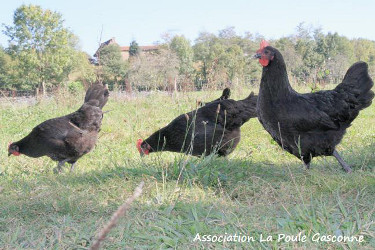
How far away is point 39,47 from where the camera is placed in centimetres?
4638

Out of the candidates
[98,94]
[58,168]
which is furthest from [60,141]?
[98,94]

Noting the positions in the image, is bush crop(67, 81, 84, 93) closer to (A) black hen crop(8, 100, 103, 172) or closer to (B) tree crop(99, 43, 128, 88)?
(B) tree crop(99, 43, 128, 88)

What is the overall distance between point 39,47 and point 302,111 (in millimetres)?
49594

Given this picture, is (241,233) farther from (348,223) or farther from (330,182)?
(330,182)

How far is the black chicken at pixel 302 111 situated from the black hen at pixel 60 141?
2877 mm

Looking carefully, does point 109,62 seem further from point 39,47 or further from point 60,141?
point 39,47

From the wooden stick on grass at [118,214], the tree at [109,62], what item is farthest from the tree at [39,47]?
the wooden stick on grass at [118,214]

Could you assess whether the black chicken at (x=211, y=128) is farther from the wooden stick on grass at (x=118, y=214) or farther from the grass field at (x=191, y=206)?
the wooden stick on grass at (x=118, y=214)

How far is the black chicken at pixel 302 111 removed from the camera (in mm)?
3506

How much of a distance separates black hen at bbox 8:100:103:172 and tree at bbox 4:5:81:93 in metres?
42.2

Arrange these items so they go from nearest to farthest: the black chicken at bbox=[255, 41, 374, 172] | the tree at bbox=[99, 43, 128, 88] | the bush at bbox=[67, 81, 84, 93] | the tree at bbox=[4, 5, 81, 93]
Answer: the black chicken at bbox=[255, 41, 374, 172] < the tree at bbox=[99, 43, 128, 88] < the bush at bbox=[67, 81, 84, 93] < the tree at bbox=[4, 5, 81, 93]

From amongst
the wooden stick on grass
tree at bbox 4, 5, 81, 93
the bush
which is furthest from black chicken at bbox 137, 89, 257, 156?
tree at bbox 4, 5, 81, 93

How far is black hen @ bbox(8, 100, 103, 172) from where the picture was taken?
4984 mm

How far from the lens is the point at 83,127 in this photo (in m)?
5.29
